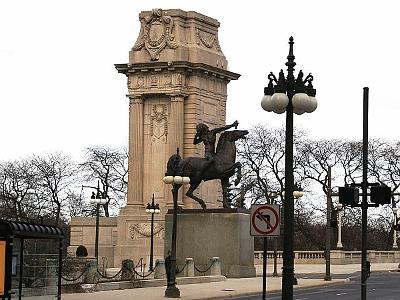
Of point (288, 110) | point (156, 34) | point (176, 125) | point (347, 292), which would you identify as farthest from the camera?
point (156, 34)

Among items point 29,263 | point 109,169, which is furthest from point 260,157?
point 29,263

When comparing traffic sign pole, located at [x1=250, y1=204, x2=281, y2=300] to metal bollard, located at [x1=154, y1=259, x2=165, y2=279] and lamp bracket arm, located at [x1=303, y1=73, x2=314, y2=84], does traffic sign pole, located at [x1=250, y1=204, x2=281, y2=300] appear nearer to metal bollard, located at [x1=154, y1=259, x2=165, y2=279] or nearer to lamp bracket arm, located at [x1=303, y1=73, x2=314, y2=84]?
lamp bracket arm, located at [x1=303, y1=73, x2=314, y2=84]

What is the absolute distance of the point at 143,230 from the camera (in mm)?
81562

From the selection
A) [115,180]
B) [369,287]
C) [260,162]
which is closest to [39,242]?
[369,287]

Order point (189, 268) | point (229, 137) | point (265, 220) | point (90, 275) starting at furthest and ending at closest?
point (229, 137)
point (189, 268)
point (90, 275)
point (265, 220)

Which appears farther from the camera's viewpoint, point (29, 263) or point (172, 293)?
point (172, 293)

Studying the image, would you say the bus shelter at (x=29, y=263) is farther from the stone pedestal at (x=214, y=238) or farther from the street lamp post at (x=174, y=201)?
the stone pedestal at (x=214, y=238)

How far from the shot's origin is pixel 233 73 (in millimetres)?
85062

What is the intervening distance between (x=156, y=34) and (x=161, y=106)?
504cm

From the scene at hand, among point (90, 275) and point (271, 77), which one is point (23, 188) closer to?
point (90, 275)

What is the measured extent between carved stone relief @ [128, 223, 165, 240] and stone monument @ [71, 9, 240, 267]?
0.07 m

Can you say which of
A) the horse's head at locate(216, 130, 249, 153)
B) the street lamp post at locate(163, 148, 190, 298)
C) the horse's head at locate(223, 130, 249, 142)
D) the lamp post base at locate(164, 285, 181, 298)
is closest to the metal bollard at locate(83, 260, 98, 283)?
the street lamp post at locate(163, 148, 190, 298)

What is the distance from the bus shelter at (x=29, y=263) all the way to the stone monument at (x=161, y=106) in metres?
48.7

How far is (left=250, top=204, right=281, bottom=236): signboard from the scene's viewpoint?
78.6ft
